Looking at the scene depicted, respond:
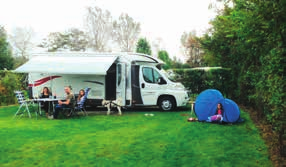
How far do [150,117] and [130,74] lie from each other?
91.3 inches

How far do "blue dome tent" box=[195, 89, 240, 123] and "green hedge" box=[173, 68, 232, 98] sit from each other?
198 inches

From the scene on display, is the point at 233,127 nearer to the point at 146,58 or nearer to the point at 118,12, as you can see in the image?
the point at 146,58

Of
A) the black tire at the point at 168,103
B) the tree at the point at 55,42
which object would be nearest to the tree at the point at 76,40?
the tree at the point at 55,42

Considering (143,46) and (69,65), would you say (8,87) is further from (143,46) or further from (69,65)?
(143,46)

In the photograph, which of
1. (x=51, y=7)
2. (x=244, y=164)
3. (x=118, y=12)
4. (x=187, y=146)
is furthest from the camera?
(x=118, y=12)

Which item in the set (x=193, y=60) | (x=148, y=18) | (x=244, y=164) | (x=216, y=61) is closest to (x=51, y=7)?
(x=148, y=18)

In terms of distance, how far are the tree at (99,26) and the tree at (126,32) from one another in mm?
820

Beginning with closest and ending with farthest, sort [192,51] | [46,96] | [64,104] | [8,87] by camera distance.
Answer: [64,104] → [46,96] → [8,87] → [192,51]

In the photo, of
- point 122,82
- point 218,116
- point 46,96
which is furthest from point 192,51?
point 218,116

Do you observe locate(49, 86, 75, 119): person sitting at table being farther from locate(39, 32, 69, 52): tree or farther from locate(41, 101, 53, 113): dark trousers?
locate(39, 32, 69, 52): tree

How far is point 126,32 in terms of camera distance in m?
35.2

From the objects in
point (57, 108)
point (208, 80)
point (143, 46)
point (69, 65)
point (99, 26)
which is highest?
point (99, 26)

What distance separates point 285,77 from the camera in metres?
4.70

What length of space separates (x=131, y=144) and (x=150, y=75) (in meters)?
6.04
